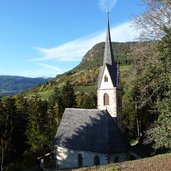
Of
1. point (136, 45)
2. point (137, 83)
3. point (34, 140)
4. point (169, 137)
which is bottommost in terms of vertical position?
point (34, 140)

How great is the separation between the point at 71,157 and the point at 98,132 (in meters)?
4.77

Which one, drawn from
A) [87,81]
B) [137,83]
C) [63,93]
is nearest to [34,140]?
[63,93]

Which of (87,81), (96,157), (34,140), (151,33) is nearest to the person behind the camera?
(151,33)

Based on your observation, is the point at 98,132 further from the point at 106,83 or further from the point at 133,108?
the point at 133,108

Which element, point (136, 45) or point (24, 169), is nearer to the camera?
point (136, 45)

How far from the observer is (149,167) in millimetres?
18312

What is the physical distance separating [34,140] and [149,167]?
3212 cm

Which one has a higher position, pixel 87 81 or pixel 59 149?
pixel 87 81

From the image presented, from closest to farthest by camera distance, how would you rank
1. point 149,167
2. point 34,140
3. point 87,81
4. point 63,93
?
point 149,167
point 34,140
point 63,93
point 87,81

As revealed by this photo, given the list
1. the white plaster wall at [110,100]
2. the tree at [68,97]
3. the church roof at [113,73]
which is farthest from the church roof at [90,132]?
the tree at [68,97]

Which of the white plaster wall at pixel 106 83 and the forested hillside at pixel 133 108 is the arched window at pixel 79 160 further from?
the white plaster wall at pixel 106 83

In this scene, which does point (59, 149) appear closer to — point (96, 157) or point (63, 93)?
point (96, 157)

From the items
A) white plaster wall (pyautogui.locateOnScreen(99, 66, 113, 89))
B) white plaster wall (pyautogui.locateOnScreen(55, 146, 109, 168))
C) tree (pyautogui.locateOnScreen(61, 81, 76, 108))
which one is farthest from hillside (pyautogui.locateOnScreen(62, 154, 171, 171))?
tree (pyautogui.locateOnScreen(61, 81, 76, 108))

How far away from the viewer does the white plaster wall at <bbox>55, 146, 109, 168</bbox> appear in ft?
129
